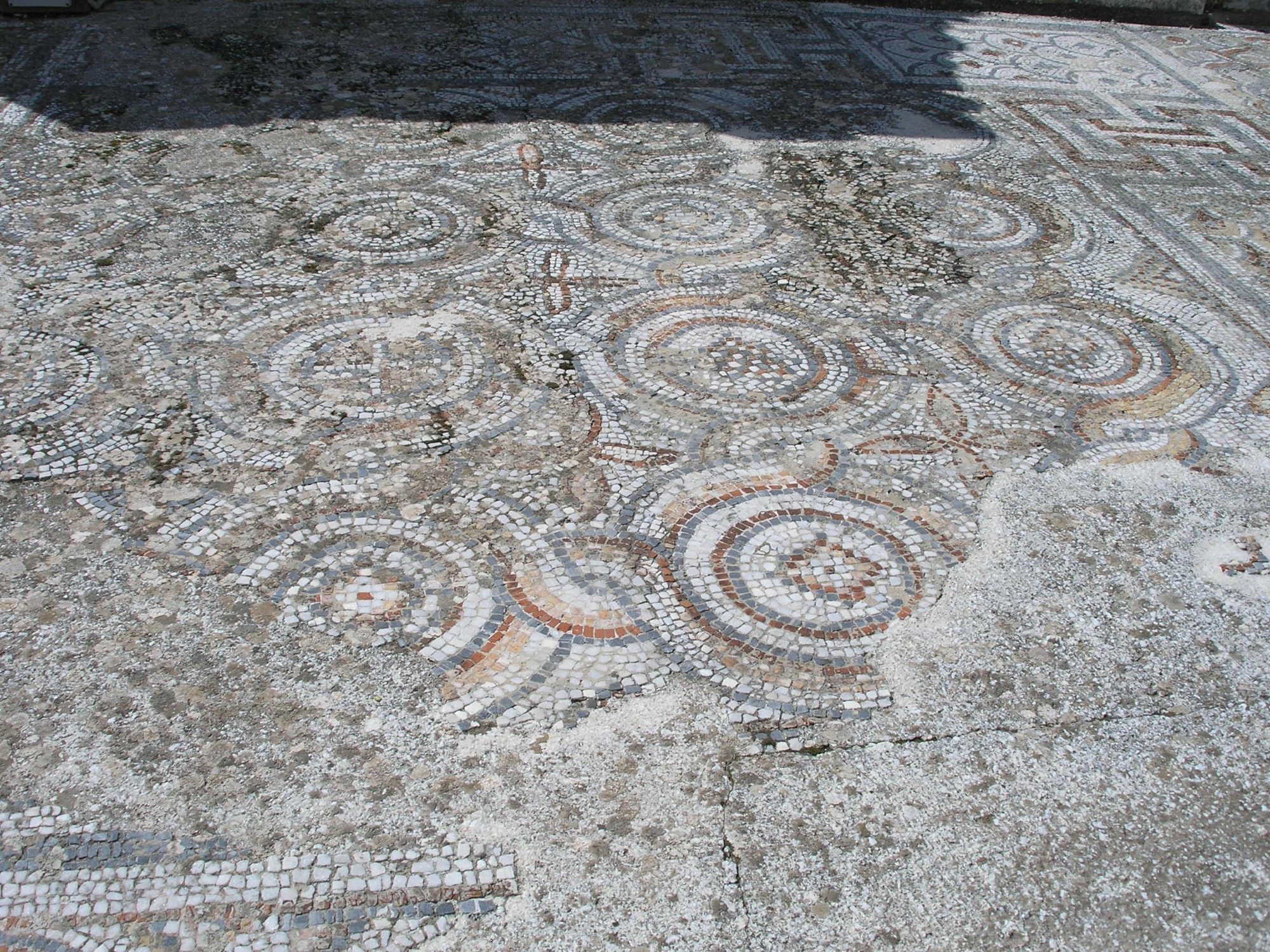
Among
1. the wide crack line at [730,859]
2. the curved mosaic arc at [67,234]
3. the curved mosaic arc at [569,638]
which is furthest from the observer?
the curved mosaic arc at [67,234]

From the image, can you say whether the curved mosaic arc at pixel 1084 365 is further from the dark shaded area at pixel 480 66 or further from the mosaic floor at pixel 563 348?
the dark shaded area at pixel 480 66

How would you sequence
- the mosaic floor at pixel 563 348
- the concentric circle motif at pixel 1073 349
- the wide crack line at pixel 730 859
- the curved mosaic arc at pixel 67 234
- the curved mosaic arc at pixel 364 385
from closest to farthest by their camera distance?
the wide crack line at pixel 730 859
the mosaic floor at pixel 563 348
the curved mosaic arc at pixel 364 385
the concentric circle motif at pixel 1073 349
the curved mosaic arc at pixel 67 234

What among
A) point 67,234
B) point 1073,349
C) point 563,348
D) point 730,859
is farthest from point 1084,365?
point 67,234

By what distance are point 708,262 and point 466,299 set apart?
1415mm

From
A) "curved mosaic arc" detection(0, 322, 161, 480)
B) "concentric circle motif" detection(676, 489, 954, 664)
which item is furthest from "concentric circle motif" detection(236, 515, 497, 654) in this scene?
"curved mosaic arc" detection(0, 322, 161, 480)

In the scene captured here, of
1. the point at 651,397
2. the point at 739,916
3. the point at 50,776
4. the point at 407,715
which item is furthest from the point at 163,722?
the point at 651,397

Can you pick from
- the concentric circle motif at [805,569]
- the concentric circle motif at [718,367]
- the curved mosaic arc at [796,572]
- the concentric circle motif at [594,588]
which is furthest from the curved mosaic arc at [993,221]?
the concentric circle motif at [594,588]

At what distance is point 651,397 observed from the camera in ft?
15.0

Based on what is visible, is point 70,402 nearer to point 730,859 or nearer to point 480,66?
point 730,859

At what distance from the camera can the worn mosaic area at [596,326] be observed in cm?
361

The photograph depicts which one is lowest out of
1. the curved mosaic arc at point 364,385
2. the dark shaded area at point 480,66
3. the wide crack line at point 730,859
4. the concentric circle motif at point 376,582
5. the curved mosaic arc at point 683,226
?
the wide crack line at point 730,859

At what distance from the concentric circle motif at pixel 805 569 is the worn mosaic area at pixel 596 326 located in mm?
14

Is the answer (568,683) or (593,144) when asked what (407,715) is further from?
(593,144)

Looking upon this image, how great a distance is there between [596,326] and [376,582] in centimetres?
204
